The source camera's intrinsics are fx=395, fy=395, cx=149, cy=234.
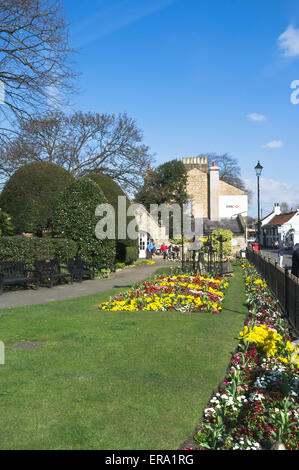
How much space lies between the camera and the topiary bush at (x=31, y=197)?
19.9 m

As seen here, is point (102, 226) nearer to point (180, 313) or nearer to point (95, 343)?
point (180, 313)

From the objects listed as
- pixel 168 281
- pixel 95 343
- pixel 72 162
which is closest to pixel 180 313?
pixel 95 343

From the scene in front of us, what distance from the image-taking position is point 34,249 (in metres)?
15.0

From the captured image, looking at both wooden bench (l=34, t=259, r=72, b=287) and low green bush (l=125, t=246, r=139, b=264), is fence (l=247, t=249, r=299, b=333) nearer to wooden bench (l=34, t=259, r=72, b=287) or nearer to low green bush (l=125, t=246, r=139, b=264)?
wooden bench (l=34, t=259, r=72, b=287)

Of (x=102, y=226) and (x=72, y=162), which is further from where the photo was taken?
(x=72, y=162)

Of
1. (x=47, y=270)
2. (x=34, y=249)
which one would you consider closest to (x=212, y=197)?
(x=34, y=249)

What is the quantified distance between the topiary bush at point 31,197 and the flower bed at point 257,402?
15729mm

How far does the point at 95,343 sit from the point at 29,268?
8901mm

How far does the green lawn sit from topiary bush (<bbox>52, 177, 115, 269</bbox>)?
9.08 m

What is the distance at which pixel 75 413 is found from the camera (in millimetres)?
4047

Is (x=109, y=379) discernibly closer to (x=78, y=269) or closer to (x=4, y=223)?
(x=78, y=269)

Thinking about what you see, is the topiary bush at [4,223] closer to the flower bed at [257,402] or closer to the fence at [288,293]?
the fence at [288,293]
